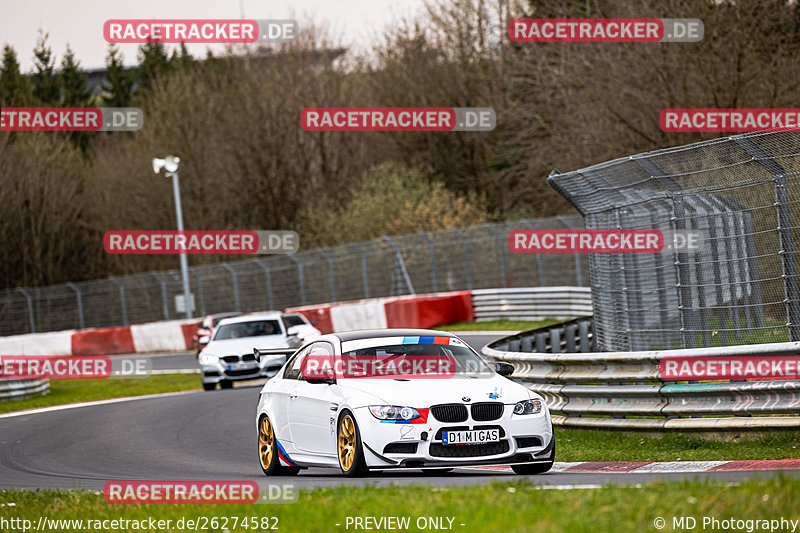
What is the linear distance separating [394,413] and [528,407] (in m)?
1.19

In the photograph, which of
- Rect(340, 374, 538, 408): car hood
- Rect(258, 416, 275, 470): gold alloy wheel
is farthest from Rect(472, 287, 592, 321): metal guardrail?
Rect(340, 374, 538, 408): car hood

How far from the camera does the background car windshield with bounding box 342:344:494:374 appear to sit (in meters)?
11.6

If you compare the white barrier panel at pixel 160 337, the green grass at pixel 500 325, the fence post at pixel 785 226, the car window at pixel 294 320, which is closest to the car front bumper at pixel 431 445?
the fence post at pixel 785 226

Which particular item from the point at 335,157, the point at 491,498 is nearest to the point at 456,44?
the point at 335,157

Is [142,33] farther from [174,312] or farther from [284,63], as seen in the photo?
[284,63]

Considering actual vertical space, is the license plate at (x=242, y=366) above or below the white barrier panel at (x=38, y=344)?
below

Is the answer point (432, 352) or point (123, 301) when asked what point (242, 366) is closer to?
point (432, 352)

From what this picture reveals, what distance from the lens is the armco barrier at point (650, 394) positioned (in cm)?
1105

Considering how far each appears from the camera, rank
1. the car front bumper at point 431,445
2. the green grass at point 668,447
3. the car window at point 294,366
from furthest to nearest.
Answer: the car window at point 294,366, the green grass at point 668,447, the car front bumper at point 431,445

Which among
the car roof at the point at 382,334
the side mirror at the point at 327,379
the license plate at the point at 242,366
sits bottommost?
the license plate at the point at 242,366

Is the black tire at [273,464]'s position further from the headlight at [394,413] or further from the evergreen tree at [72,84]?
the evergreen tree at [72,84]

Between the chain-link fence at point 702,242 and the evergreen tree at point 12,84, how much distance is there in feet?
195

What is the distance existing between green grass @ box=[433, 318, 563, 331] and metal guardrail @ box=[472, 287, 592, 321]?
234mm

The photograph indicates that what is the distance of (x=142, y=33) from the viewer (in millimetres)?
37719
